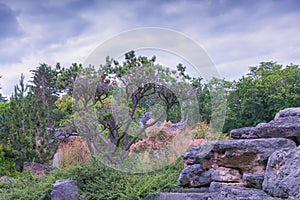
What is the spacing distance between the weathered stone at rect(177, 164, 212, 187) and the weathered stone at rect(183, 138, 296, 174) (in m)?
0.15

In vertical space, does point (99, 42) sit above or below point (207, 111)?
above

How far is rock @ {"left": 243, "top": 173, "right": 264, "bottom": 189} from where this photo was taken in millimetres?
3482

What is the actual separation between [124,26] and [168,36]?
86 centimetres

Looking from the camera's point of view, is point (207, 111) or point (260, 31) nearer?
point (260, 31)

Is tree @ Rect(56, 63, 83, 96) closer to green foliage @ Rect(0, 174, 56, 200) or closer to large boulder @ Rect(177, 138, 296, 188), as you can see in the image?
green foliage @ Rect(0, 174, 56, 200)

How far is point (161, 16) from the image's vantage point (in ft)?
19.9

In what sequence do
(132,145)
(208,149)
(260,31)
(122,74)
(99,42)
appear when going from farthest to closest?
(132,145)
(122,74)
(260,31)
(99,42)
(208,149)

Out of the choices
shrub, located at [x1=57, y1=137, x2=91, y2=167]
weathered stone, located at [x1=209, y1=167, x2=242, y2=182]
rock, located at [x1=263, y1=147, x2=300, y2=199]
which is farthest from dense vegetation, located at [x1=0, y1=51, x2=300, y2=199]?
rock, located at [x1=263, y1=147, x2=300, y2=199]

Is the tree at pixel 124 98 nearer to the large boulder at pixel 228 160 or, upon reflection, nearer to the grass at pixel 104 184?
→ the grass at pixel 104 184

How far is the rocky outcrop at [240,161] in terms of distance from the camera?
354 centimetres

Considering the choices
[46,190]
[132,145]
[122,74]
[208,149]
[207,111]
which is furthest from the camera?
[207,111]

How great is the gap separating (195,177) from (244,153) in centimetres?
98

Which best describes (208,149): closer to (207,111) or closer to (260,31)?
(260,31)

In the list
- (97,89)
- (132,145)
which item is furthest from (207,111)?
(97,89)
